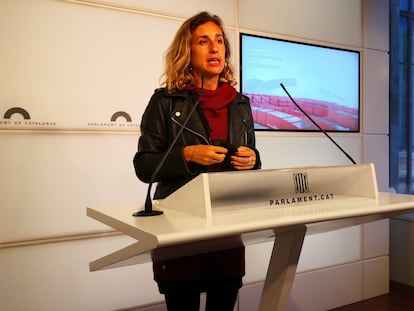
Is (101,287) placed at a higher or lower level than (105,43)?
lower

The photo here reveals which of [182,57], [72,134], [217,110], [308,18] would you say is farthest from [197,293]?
[308,18]

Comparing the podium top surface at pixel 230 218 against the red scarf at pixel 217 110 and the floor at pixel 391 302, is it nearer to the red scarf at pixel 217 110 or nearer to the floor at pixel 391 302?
the red scarf at pixel 217 110

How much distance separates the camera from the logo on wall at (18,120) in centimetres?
193

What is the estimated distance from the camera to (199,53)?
141 cm

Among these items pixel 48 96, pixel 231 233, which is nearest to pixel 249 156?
pixel 231 233

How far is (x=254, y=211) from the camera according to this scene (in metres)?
0.99

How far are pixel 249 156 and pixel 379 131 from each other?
8.10 feet

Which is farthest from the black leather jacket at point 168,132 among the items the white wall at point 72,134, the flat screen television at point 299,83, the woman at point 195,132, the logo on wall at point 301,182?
the flat screen television at point 299,83

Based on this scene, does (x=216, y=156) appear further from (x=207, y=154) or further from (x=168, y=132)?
(x=168, y=132)

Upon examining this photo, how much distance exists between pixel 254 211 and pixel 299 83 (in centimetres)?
212

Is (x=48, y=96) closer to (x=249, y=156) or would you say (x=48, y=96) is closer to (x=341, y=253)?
(x=249, y=156)

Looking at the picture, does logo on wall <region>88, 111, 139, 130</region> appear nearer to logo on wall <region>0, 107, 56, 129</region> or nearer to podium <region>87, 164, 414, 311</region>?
logo on wall <region>0, 107, 56, 129</region>

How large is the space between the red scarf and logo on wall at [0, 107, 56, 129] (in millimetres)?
1007

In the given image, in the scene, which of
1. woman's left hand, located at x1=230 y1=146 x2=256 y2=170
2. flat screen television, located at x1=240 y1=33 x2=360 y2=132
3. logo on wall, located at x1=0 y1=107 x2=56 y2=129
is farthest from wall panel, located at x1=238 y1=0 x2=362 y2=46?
woman's left hand, located at x1=230 y1=146 x2=256 y2=170
